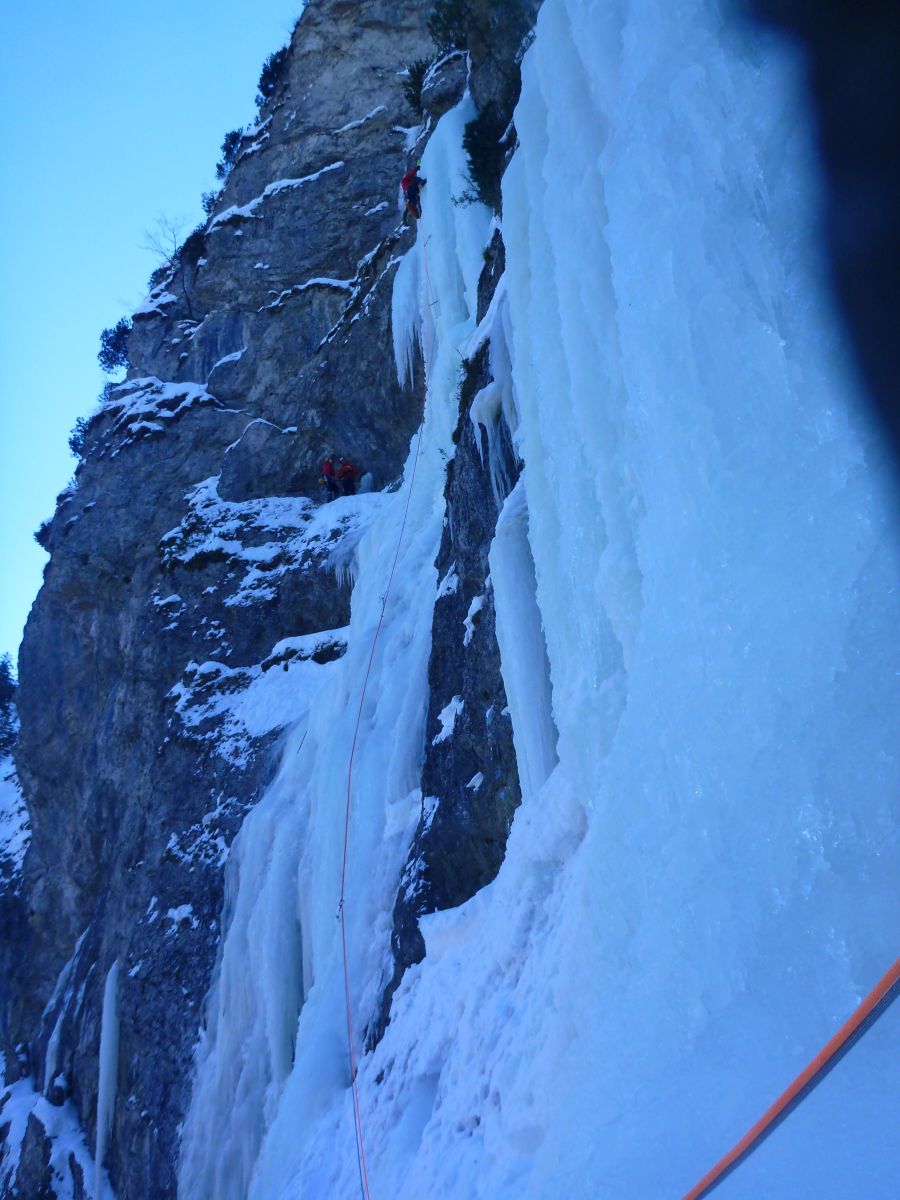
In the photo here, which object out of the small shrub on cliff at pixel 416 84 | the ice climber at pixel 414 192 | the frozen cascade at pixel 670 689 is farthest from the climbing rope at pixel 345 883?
the small shrub on cliff at pixel 416 84

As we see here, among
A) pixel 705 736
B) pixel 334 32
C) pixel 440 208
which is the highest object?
pixel 334 32

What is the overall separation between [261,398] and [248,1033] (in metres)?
8.79

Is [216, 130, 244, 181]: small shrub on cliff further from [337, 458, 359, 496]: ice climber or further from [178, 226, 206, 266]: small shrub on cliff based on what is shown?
[337, 458, 359, 496]: ice climber

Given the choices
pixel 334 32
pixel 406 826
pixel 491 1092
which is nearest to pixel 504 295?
pixel 406 826

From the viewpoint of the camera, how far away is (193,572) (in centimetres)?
1309

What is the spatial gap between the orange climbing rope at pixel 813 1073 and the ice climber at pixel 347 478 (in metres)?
10.9

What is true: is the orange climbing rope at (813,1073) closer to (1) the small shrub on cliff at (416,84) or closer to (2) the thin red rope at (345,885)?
(2) the thin red rope at (345,885)

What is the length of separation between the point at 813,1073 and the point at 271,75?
18.0 m

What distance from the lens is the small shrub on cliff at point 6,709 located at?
71.5ft

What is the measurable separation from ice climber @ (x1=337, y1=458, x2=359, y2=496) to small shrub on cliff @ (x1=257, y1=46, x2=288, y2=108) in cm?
751

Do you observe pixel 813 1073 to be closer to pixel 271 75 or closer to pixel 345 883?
pixel 345 883

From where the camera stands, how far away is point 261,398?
1473cm

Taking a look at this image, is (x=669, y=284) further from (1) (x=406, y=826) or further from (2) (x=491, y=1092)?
(1) (x=406, y=826)

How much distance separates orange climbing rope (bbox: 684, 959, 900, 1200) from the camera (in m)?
2.56
